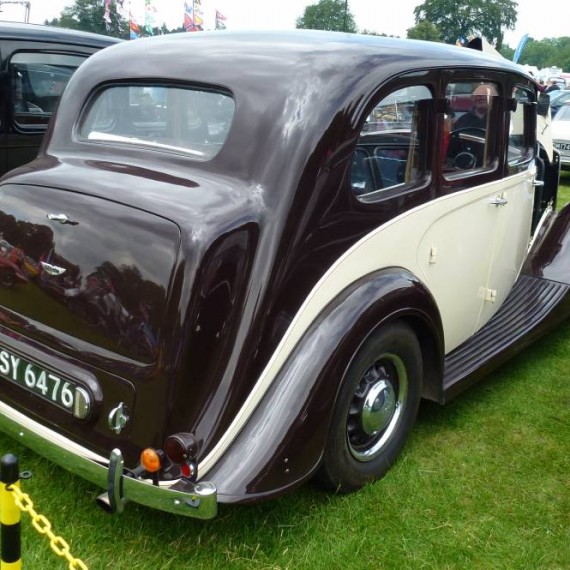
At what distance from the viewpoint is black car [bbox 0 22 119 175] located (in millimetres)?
5496

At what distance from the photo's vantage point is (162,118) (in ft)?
9.88

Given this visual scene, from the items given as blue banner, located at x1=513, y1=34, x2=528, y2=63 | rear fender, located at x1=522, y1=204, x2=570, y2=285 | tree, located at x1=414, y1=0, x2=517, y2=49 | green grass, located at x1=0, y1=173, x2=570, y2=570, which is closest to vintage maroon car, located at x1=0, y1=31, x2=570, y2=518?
green grass, located at x1=0, y1=173, x2=570, y2=570

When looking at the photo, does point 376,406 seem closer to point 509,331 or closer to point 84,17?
point 509,331

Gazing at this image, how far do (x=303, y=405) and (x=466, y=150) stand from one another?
5.81ft

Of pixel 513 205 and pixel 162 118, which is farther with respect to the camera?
pixel 513 205

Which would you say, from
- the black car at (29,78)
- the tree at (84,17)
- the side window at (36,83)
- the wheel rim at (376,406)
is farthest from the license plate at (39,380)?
the tree at (84,17)

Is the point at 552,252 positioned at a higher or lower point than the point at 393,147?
lower

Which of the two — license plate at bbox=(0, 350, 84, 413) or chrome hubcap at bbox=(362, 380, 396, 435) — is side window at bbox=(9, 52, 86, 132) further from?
chrome hubcap at bbox=(362, 380, 396, 435)

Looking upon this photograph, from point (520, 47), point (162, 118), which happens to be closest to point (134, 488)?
point (162, 118)

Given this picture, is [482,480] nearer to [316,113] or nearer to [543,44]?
[316,113]

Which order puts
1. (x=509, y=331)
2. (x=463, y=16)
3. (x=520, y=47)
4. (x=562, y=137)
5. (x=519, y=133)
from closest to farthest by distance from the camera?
(x=509, y=331) < (x=519, y=133) < (x=562, y=137) < (x=520, y=47) < (x=463, y=16)

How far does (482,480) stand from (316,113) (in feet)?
6.06

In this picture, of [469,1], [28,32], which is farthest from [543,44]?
[28,32]

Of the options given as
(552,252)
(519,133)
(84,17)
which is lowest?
(552,252)
